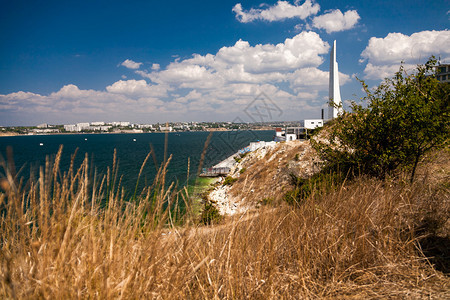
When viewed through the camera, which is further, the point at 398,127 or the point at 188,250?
the point at 398,127

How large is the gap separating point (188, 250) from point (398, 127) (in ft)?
27.0

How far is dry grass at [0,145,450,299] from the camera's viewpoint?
1.58 meters

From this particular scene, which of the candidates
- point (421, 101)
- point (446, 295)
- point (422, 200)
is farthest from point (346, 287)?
point (421, 101)

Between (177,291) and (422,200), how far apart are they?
3784 mm

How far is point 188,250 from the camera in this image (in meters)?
2.27

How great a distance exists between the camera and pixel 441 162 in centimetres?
935

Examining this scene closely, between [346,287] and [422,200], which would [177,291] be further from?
[422,200]

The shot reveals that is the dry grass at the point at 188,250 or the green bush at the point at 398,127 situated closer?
the dry grass at the point at 188,250

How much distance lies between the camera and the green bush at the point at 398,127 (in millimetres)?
6734

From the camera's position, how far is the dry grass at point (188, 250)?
1.58 meters

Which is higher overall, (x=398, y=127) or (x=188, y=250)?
(x=398, y=127)

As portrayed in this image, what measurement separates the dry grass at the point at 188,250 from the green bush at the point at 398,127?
414 cm

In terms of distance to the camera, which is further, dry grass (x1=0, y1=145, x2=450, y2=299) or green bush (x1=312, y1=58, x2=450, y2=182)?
green bush (x1=312, y1=58, x2=450, y2=182)

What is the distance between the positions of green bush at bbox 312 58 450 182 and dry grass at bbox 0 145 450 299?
4143mm
